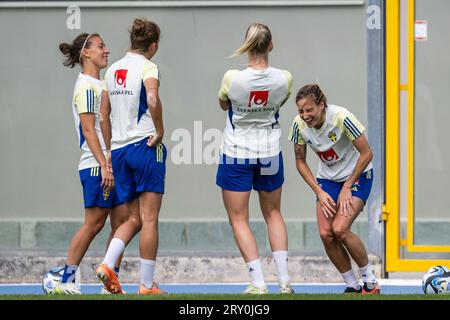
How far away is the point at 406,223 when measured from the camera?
40.9ft

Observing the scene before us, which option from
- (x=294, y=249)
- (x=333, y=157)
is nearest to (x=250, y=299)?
(x=333, y=157)

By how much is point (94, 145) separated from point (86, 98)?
0.34 m

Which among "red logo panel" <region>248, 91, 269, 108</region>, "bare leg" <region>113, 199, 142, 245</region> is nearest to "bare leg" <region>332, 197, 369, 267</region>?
"red logo panel" <region>248, 91, 269, 108</region>

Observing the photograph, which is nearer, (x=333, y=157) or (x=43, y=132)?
(x=333, y=157)

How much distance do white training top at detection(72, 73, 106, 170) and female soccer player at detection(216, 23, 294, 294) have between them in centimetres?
94

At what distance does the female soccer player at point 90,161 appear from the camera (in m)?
9.78

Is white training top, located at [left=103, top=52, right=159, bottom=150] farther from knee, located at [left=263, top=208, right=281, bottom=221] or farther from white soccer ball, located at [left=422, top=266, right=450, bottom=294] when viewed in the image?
white soccer ball, located at [left=422, top=266, right=450, bottom=294]

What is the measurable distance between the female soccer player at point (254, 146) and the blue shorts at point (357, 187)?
19.8 inches

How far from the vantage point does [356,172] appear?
9703 millimetres

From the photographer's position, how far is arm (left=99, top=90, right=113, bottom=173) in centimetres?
967

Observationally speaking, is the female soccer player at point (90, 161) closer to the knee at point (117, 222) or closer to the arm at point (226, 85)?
the knee at point (117, 222)

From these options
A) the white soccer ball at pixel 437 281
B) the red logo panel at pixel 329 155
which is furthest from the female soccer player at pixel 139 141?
the white soccer ball at pixel 437 281
